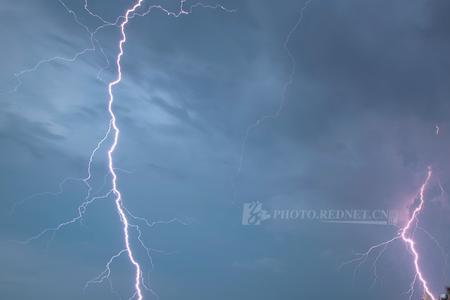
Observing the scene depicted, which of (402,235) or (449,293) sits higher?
(402,235)

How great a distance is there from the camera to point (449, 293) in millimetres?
21422

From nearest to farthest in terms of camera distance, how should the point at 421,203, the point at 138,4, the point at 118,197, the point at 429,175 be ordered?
the point at 138,4 → the point at 118,197 → the point at 421,203 → the point at 429,175

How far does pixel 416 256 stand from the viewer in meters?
24.3

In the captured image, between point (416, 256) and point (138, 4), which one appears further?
point (416, 256)

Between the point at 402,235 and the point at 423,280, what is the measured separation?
263cm

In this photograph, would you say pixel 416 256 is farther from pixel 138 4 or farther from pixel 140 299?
pixel 138 4

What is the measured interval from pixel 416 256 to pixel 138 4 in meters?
17.5

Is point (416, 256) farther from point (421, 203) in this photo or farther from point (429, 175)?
point (429, 175)

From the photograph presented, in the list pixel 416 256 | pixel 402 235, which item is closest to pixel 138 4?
pixel 402 235

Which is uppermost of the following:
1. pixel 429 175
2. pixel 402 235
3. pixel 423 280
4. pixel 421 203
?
pixel 429 175

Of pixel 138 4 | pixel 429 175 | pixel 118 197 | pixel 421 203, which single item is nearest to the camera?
pixel 138 4

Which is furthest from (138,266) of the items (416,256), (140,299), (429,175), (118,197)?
(429,175)

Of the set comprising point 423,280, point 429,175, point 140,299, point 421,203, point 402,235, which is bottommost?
point 140,299

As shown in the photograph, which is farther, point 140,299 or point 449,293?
point 140,299
